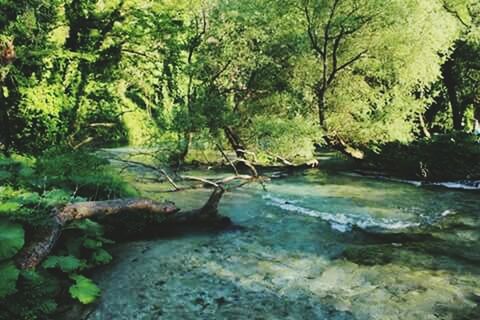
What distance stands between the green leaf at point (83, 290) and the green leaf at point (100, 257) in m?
1.28

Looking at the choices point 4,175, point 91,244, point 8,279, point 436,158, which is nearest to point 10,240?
point 8,279

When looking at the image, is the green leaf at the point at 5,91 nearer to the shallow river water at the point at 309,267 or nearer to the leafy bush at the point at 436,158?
the shallow river water at the point at 309,267

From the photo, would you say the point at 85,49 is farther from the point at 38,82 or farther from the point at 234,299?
the point at 234,299

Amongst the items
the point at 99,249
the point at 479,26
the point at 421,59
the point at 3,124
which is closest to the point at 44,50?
the point at 3,124

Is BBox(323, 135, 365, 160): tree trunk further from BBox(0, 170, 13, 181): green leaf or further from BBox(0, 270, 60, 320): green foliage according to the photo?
BBox(0, 270, 60, 320): green foliage

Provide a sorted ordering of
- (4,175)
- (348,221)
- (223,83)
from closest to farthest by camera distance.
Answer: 1. (4,175)
2. (348,221)
3. (223,83)

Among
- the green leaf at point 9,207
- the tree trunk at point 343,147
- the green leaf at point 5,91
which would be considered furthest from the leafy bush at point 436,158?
the green leaf at point 9,207

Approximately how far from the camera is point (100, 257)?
9031 millimetres

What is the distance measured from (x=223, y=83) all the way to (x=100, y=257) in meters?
13.6

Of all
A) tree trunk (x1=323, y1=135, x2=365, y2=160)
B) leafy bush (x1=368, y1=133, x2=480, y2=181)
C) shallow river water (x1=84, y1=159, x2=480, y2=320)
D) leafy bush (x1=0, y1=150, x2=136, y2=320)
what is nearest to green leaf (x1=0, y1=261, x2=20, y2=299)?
leafy bush (x1=0, y1=150, x2=136, y2=320)

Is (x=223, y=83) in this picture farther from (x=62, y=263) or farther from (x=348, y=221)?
(x=62, y=263)

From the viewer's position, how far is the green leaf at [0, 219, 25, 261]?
6.63m

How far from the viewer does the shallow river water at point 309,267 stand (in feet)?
24.4

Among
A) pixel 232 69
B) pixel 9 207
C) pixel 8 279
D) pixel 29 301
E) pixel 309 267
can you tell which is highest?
pixel 232 69
